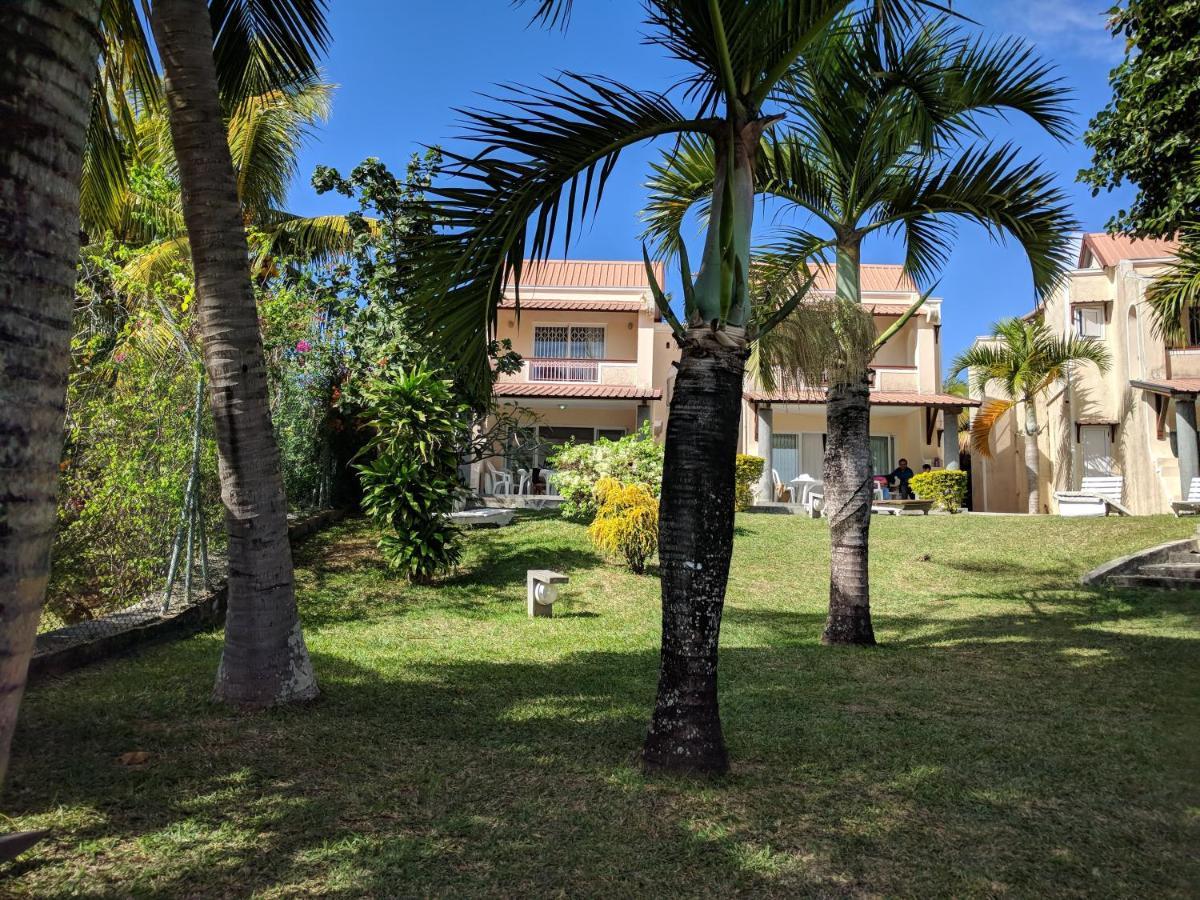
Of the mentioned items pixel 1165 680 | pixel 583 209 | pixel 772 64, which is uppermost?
pixel 772 64

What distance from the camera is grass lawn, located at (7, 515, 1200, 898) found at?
10.7 ft

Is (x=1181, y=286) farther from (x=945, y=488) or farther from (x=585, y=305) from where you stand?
(x=585, y=305)

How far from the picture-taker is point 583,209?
4.98 metres

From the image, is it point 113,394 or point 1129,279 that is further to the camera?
point 1129,279

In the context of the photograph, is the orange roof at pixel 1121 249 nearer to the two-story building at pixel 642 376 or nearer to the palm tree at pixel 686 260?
the two-story building at pixel 642 376

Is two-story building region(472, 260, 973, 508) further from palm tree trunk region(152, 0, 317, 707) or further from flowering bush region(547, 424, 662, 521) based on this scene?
palm tree trunk region(152, 0, 317, 707)

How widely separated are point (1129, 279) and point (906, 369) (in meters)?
5.87

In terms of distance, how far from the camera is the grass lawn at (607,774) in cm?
328

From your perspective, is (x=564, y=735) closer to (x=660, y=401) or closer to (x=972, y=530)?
(x=972, y=530)

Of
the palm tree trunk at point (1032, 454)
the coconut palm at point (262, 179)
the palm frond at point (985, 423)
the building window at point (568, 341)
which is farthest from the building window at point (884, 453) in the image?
the coconut palm at point (262, 179)

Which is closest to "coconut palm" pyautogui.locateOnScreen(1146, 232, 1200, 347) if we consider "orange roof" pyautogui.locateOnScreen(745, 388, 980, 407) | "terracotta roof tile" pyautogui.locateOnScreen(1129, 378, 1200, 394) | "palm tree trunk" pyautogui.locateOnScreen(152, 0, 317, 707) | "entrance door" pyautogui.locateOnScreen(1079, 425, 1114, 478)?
"palm tree trunk" pyautogui.locateOnScreen(152, 0, 317, 707)

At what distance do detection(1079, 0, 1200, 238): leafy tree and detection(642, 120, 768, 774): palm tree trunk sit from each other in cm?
798

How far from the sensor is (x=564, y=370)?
25.0 meters

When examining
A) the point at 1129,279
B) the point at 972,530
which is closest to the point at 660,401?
the point at 972,530
